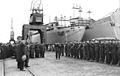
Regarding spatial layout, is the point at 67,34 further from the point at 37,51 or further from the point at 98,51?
the point at 98,51

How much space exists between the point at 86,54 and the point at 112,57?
3216 mm

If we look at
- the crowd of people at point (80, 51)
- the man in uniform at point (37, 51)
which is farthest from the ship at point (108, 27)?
the man in uniform at point (37, 51)

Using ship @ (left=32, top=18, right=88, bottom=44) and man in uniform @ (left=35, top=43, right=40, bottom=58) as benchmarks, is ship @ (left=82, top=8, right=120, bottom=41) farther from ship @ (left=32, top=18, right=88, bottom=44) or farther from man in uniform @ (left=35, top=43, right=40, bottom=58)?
man in uniform @ (left=35, top=43, right=40, bottom=58)

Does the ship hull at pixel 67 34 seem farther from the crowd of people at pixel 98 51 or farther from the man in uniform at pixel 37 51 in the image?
the crowd of people at pixel 98 51

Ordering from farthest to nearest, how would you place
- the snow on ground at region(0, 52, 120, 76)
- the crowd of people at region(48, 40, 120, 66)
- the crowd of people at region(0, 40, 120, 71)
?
the crowd of people at region(48, 40, 120, 66)
the crowd of people at region(0, 40, 120, 71)
the snow on ground at region(0, 52, 120, 76)

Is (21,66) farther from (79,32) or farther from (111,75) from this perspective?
(79,32)

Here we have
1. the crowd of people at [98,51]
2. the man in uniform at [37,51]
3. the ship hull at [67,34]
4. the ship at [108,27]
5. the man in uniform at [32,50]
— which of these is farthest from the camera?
the ship hull at [67,34]

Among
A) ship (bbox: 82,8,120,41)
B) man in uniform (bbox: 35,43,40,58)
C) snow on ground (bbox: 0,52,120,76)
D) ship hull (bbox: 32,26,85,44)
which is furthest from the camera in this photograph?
ship hull (bbox: 32,26,85,44)

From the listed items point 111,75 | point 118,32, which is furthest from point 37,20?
point 111,75

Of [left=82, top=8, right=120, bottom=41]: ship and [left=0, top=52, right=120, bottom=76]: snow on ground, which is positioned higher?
[left=82, top=8, right=120, bottom=41]: ship

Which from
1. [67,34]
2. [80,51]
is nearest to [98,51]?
[80,51]

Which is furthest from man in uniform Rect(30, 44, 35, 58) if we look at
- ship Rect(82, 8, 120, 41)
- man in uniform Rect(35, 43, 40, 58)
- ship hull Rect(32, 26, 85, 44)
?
ship hull Rect(32, 26, 85, 44)

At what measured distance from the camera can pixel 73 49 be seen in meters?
15.7

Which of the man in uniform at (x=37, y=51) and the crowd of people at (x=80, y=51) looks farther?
the man in uniform at (x=37, y=51)
